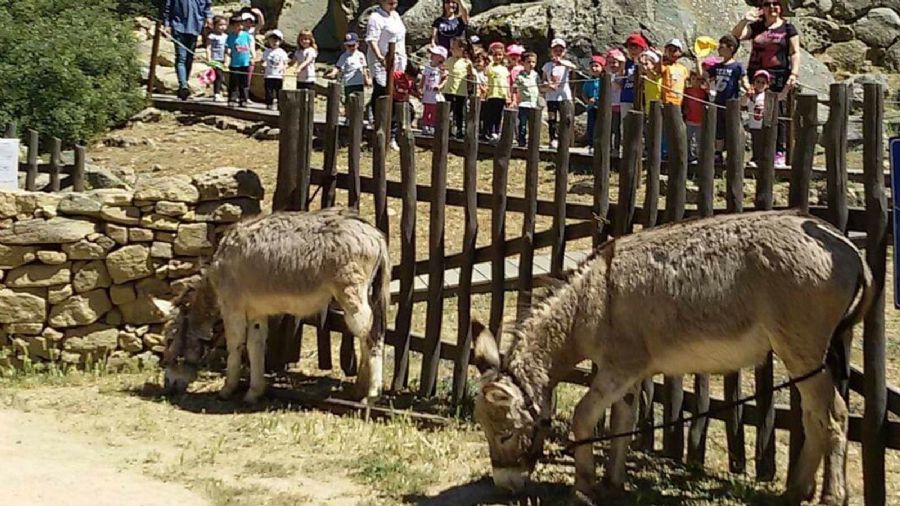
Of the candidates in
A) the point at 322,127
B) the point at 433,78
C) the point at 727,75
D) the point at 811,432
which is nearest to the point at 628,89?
the point at 727,75

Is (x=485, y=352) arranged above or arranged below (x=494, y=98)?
below

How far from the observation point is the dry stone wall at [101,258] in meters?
9.12

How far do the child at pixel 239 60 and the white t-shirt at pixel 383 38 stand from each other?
289 centimetres

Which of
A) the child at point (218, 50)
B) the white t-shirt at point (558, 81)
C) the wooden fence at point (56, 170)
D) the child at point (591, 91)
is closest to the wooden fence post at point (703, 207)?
the wooden fence at point (56, 170)

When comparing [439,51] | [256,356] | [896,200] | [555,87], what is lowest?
[256,356]

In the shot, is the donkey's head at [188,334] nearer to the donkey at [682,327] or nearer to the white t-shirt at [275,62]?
the donkey at [682,327]

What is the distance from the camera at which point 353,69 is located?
16.2 meters

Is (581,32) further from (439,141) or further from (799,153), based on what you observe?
(799,153)

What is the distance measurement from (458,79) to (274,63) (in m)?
3.86

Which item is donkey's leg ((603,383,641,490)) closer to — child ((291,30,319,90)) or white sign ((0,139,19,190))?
white sign ((0,139,19,190))

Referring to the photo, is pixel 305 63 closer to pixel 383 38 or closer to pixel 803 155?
pixel 383 38

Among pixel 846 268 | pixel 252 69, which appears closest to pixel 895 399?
pixel 846 268

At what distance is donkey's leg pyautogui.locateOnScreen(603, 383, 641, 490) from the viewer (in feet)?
21.7

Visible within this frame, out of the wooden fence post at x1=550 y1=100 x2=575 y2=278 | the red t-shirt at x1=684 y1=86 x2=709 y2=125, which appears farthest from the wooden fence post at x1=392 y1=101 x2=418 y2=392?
the red t-shirt at x1=684 y1=86 x2=709 y2=125
